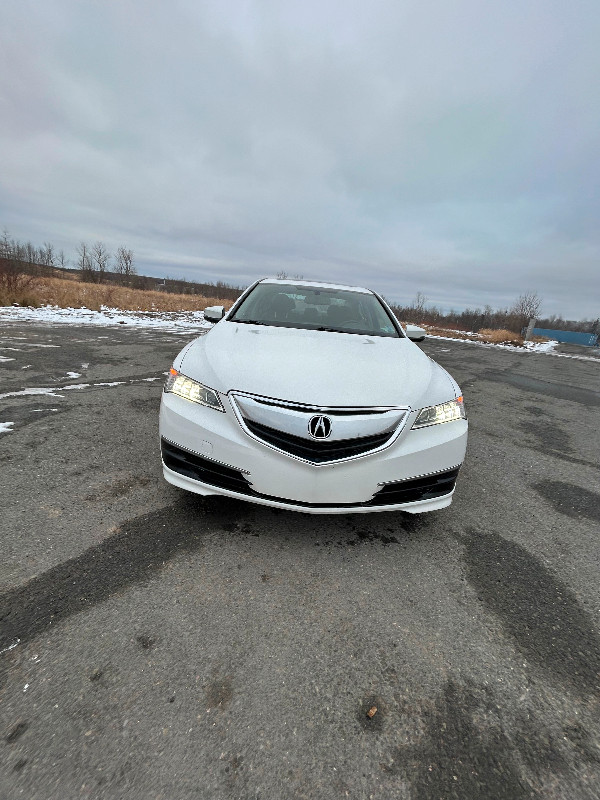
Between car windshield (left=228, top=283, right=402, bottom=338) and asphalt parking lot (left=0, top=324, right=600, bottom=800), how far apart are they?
160 cm

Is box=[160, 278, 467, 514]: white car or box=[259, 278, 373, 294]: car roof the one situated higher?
box=[259, 278, 373, 294]: car roof

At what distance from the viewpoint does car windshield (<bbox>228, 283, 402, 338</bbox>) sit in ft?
10.8

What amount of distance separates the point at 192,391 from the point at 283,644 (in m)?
1.38

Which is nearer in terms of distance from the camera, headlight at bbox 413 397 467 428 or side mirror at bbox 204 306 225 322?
headlight at bbox 413 397 467 428

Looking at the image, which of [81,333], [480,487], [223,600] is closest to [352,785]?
[223,600]

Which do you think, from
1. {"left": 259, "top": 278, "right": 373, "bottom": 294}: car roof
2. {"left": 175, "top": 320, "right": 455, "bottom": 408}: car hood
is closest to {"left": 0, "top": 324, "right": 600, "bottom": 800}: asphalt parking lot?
{"left": 175, "top": 320, "right": 455, "bottom": 408}: car hood

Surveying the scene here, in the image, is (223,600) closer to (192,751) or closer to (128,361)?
(192,751)

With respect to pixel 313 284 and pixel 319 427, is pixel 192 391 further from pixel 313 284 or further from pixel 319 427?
pixel 313 284

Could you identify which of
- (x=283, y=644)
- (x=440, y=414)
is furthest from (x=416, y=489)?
(x=283, y=644)

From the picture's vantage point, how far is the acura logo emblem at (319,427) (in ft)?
6.09

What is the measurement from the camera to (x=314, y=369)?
7.21 ft

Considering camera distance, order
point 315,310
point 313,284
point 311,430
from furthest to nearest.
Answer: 1. point 313,284
2. point 315,310
3. point 311,430

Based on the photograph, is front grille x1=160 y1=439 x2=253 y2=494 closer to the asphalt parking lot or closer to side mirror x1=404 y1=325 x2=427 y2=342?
the asphalt parking lot

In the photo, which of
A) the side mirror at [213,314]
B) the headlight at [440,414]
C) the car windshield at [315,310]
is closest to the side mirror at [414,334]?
the car windshield at [315,310]
